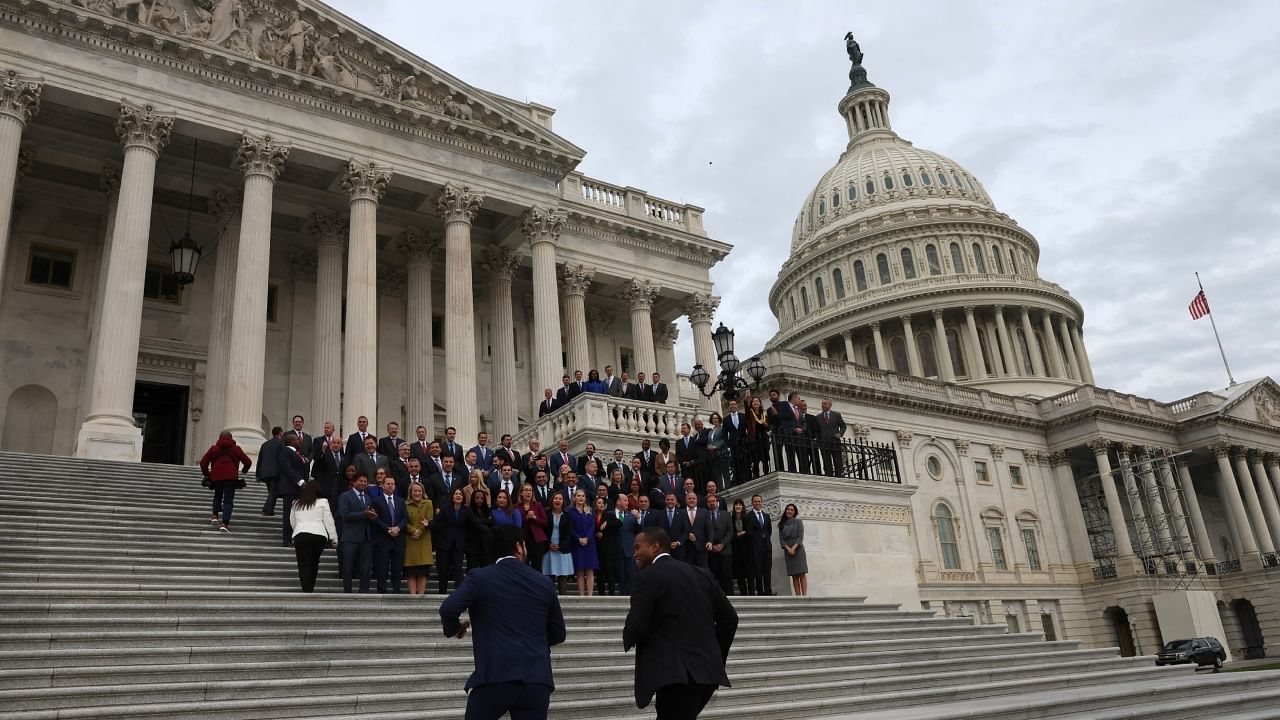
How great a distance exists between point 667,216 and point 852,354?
44583mm

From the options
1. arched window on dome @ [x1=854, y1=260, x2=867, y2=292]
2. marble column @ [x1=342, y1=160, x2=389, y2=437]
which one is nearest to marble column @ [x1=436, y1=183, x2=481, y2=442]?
marble column @ [x1=342, y1=160, x2=389, y2=437]

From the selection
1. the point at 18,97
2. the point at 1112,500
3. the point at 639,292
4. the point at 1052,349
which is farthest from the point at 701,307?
the point at 1052,349

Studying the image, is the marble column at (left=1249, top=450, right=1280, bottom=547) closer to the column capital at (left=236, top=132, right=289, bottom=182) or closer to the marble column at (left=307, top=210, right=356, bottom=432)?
the marble column at (left=307, top=210, right=356, bottom=432)

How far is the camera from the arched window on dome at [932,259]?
256 feet

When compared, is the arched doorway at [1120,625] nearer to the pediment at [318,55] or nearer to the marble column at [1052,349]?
the marble column at [1052,349]

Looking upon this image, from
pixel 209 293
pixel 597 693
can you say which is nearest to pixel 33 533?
pixel 597 693

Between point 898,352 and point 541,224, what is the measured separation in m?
53.5

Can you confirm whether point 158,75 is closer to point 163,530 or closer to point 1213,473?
point 163,530

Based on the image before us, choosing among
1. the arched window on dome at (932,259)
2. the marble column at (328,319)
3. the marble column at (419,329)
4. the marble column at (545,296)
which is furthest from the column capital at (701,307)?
the arched window on dome at (932,259)

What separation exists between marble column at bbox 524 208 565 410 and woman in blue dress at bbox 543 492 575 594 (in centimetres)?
1351

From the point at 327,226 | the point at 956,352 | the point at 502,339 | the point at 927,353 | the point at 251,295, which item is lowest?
the point at 251,295

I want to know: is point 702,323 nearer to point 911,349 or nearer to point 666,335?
point 666,335

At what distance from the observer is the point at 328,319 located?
26.3 m

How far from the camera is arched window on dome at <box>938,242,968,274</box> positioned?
256ft
